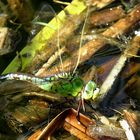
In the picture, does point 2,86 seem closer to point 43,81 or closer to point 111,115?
point 43,81

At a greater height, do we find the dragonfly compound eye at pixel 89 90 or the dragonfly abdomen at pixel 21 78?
the dragonfly abdomen at pixel 21 78

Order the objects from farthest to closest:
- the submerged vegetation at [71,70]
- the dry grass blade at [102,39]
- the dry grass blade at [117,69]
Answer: the dry grass blade at [102,39]
the dry grass blade at [117,69]
the submerged vegetation at [71,70]

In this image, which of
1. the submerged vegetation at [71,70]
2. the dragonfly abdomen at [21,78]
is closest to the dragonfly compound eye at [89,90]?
the submerged vegetation at [71,70]

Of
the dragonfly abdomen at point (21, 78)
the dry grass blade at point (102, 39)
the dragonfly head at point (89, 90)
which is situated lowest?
the dragonfly head at point (89, 90)

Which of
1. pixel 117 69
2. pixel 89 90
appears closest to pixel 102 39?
pixel 117 69

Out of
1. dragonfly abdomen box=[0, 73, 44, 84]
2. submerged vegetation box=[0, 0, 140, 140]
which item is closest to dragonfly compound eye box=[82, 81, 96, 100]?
submerged vegetation box=[0, 0, 140, 140]

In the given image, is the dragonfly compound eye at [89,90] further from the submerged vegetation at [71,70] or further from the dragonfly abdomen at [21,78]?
the dragonfly abdomen at [21,78]

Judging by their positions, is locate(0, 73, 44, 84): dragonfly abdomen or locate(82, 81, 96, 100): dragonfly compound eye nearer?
locate(82, 81, 96, 100): dragonfly compound eye

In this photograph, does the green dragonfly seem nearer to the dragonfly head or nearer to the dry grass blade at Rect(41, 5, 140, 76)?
the dragonfly head
